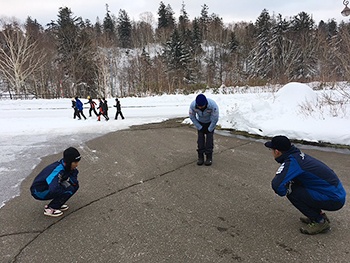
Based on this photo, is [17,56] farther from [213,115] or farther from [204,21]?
[204,21]

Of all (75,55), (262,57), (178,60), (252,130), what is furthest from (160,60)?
(252,130)

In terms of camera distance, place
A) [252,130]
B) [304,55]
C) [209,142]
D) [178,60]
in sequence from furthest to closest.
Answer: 1. [178,60]
2. [304,55]
3. [252,130]
4. [209,142]

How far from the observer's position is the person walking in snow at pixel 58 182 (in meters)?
3.67

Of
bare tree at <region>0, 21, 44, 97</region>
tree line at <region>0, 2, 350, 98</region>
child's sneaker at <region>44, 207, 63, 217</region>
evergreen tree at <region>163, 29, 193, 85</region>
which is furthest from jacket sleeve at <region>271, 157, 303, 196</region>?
evergreen tree at <region>163, 29, 193, 85</region>

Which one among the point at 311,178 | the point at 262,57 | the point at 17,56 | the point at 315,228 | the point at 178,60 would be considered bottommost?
the point at 315,228

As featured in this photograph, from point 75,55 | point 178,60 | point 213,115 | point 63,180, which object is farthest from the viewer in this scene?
point 178,60

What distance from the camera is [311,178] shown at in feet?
9.78

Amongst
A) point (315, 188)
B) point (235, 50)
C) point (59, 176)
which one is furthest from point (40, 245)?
point (235, 50)

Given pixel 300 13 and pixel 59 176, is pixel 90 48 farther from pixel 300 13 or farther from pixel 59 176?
pixel 300 13

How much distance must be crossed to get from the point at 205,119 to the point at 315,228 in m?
3.22

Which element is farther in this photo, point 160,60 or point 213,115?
point 160,60

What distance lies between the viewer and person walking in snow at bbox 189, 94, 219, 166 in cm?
561

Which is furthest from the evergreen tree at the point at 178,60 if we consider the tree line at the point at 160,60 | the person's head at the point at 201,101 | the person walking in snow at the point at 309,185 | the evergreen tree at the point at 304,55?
the person walking in snow at the point at 309,185

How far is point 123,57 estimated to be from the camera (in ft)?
215
